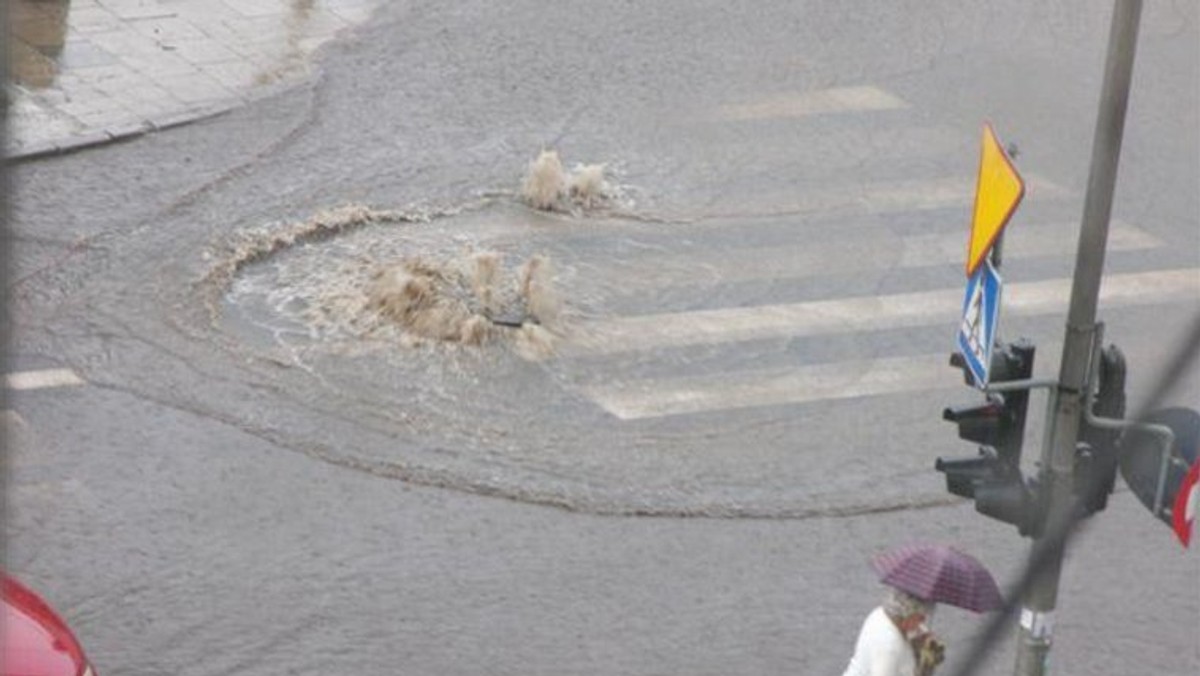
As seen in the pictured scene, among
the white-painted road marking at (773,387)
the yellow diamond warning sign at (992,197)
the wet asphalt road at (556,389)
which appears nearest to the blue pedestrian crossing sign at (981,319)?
the yellow diamond warning sign at (992,197)

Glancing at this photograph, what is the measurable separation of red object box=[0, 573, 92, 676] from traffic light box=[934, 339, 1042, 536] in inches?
128

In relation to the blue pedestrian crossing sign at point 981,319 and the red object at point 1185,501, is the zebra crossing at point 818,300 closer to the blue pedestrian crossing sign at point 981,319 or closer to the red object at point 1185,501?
the blue pedestrian crossing sign at point 981,319

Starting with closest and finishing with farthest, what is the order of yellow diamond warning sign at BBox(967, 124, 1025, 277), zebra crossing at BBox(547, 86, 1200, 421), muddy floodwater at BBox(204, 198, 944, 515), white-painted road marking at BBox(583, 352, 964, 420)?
yellow diamond warning sign at BBox(967, 124, 1025, 277)
muddy floodwater at BBox(204, 198, 944, 515)
white-painted road marking at BBox(583, 352, 964, 420)
zebra crossing at BBox(547, 86, 1200, 421)

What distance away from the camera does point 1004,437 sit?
31.1 feet

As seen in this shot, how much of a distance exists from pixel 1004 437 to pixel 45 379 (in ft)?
17.3

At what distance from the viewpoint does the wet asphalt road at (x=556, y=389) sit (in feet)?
35.8

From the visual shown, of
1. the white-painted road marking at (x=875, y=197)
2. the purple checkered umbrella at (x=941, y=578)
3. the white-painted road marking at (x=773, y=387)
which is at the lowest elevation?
the purple checkered umbrella at (x=941, y=578)

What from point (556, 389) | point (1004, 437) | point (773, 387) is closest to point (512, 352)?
point (556, 389)

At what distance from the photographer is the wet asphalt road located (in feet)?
35.8

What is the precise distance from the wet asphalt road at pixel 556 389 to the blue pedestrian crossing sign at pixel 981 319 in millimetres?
1869

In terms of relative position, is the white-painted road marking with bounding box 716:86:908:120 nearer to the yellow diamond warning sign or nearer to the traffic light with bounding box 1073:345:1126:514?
the traffic light with bounding box 1073:345:1126:514

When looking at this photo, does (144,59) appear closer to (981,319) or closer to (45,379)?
(45,379)

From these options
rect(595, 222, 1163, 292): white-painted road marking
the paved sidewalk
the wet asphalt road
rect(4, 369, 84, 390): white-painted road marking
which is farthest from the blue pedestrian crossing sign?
the paved sidewalk

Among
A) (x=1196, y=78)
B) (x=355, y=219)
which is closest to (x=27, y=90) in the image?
(x=355, y=219)
